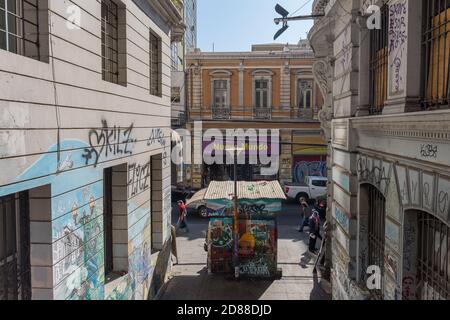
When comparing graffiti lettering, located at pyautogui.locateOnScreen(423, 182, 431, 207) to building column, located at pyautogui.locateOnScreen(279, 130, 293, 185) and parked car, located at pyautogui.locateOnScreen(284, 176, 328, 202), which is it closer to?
parked car, located at pyautogui.locateOnScreen(284, 176, 328, 202)

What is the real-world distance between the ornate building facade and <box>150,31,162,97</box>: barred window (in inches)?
171

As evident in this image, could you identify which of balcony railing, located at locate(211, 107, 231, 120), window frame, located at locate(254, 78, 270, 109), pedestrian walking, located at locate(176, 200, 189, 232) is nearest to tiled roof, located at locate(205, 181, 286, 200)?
pedestrian walking, located at locate(176, 200, 189, 232)

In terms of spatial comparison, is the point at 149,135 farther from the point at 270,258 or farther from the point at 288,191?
the point at 288,191

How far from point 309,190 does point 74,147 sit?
18.9m

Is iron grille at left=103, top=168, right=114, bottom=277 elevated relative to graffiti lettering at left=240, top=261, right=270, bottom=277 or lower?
elevated

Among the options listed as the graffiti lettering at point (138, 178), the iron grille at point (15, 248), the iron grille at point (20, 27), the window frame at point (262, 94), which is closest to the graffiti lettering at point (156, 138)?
the graffiti lettering at point (138, 178)

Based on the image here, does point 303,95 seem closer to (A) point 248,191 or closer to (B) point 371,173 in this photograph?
(A) point 248,191

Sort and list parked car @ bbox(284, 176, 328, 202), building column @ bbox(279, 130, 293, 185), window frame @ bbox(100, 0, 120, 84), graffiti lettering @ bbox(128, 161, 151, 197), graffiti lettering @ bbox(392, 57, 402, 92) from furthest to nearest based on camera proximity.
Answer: building column @ bbox(279, 130, 293, 185)
parked car @ bbox(284, 176, 328, 202)
graffiti lettering @ bbox(128, 161, 151, 197)
window frame @ bbox(100, 0, 120, 84)
graffiti lettering @ bbox(392, 57, 402, 92)

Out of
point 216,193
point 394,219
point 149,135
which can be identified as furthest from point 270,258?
point 394,219

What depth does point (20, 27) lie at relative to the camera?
4.88 metres

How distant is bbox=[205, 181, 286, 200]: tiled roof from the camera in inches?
471

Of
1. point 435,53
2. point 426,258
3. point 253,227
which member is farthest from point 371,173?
point 253,227

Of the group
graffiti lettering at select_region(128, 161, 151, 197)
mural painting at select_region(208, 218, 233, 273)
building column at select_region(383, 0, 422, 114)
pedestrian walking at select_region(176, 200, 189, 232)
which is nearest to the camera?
building column at select_region(383, 0, 422, 114)
